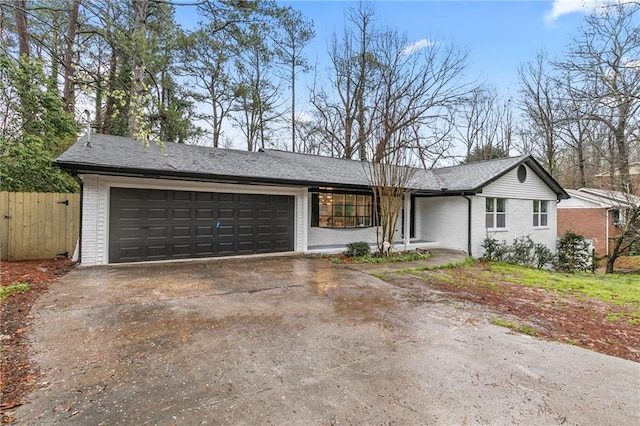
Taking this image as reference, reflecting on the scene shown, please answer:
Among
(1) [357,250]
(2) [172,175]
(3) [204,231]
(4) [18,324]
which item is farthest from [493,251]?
(4) [18,324]

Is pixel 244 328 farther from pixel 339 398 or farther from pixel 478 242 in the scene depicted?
pixel 478 242

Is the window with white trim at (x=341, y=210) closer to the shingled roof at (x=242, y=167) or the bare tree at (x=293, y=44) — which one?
the shingled roof at (x=242, y=167)

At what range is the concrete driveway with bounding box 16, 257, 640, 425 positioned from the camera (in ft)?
7.51

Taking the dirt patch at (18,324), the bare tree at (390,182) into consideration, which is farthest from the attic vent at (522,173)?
the dirt patch at (18,324)

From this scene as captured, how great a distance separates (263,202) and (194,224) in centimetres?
220

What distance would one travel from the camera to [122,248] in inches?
309

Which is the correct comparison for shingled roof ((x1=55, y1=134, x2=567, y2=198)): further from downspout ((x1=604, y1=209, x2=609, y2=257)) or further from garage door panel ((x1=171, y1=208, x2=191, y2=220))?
downspout ((x1=604, y1=209, x2=609, y2=257))

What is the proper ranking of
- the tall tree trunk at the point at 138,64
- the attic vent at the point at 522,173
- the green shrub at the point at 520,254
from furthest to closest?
the attic vent at the point at 522,173 < the green shrub at the point at 520,254 < the tall tree trunk at the point at 138,64

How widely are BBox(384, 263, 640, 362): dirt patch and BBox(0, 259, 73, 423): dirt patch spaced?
5.16 m

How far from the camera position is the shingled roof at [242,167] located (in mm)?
7477

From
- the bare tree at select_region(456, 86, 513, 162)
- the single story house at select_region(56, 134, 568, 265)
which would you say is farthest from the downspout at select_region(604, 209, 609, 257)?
the bare tree at select_region(456, 86, 513, 162)

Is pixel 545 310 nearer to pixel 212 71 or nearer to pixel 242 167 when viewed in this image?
pixel 242 167

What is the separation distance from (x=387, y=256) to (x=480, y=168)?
679cm

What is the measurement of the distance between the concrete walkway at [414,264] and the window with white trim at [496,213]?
2.18 m
